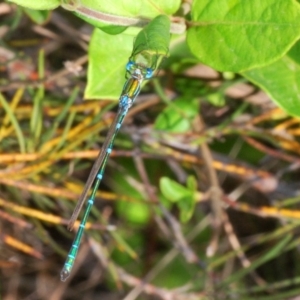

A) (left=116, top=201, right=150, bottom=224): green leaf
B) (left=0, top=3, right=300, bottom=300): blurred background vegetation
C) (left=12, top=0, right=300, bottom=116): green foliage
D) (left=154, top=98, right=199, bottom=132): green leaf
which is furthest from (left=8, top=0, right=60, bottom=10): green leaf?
(left=116, top=201, right=150, bottom=224): green leaf

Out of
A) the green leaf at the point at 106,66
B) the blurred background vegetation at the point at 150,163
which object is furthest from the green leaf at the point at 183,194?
the green leaf at the point at 106,66

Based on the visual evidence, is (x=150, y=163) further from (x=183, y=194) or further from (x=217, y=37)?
(x=217, y=37)

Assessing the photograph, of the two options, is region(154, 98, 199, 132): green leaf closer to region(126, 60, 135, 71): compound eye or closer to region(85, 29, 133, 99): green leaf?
region(85, 29, 133, 99): green leaf

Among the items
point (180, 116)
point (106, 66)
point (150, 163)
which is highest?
point (106, 66)

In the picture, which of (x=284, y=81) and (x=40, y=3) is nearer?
(x=40, y=3)

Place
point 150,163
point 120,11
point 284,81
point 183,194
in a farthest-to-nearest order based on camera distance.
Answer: point 150,163, point 183,194, point 284,81, point 120,11

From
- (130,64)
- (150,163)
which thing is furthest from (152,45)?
(150,163)

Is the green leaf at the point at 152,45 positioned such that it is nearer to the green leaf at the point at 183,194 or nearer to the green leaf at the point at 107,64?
the green leaf at the point at 107,64
